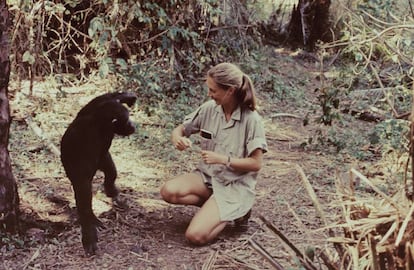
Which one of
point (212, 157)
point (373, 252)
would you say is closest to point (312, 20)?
point (212, 157)

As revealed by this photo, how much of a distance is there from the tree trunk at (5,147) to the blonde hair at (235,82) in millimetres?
1434

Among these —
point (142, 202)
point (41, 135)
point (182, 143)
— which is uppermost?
point (182, 143)

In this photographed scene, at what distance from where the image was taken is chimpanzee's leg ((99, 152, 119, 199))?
4.68m

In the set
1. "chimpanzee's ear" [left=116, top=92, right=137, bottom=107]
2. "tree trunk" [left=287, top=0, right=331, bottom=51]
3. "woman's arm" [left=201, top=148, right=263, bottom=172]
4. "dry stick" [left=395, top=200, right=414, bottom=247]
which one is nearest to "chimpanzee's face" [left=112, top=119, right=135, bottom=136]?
"chimpanzee's ear" [left=116, top=92, right=137, bottom=107]

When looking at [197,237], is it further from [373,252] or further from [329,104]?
[329,104]

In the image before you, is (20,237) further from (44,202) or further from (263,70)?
(263,70)

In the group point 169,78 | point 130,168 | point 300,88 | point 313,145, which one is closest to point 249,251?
point 130,168

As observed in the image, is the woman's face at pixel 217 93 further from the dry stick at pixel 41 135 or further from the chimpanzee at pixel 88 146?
the dry stick at pixel 41 135

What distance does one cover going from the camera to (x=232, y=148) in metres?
4.54

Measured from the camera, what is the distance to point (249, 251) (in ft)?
14.3

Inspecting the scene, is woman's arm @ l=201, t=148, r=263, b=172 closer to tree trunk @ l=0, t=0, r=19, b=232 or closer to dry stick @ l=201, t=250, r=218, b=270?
dry stick @ l=201, t=250, r=218, b=270

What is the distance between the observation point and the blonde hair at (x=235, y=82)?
4297mm

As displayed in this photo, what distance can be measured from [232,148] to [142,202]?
111 cm

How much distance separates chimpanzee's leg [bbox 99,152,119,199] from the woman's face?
0.94 meters
